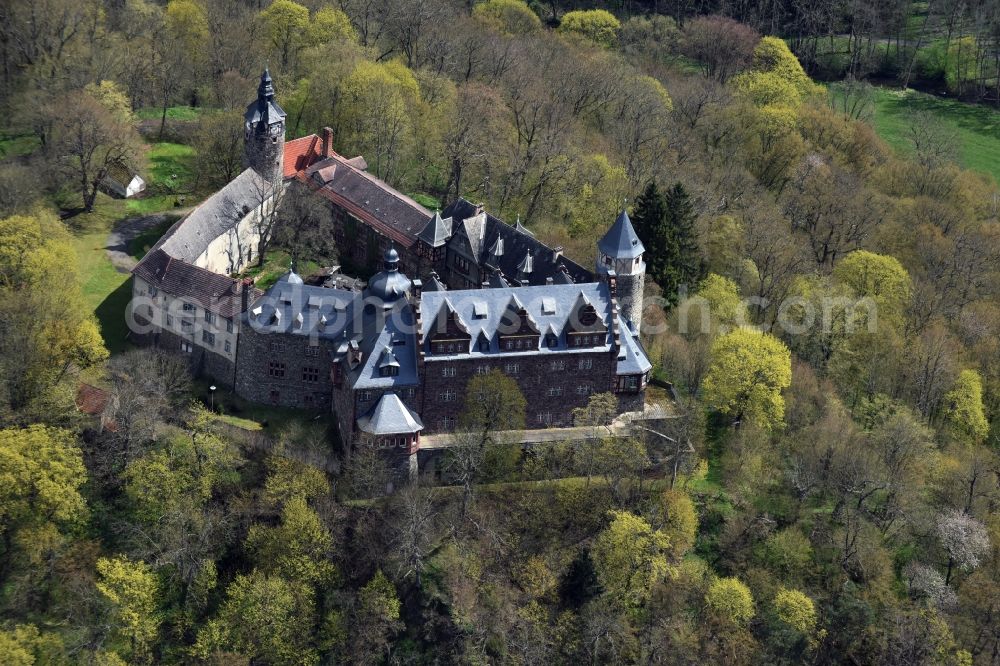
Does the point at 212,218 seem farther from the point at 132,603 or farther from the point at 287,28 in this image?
the point at 287,28

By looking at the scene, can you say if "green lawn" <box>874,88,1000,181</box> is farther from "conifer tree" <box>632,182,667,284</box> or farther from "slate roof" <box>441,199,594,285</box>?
"slate roof" <box>441,199,594,285</box>

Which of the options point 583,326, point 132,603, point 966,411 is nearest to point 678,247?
point 583,326

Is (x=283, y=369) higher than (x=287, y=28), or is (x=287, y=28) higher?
(x=287, y=28)

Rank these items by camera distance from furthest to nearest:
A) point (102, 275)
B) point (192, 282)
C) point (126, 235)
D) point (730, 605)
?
point (126, 235)
point (102, 275)
point (192, 282)
point (730, 605)

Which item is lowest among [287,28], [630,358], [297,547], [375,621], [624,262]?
[375,621]

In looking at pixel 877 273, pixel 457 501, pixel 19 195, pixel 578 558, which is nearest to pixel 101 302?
pixel 19 195

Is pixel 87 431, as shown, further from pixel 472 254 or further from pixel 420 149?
pixel 420 149

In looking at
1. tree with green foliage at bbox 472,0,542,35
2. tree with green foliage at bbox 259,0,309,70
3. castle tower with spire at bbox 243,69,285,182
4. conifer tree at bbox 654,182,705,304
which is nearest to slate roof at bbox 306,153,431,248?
castle tower with spire at bbox 243,69,285,182
